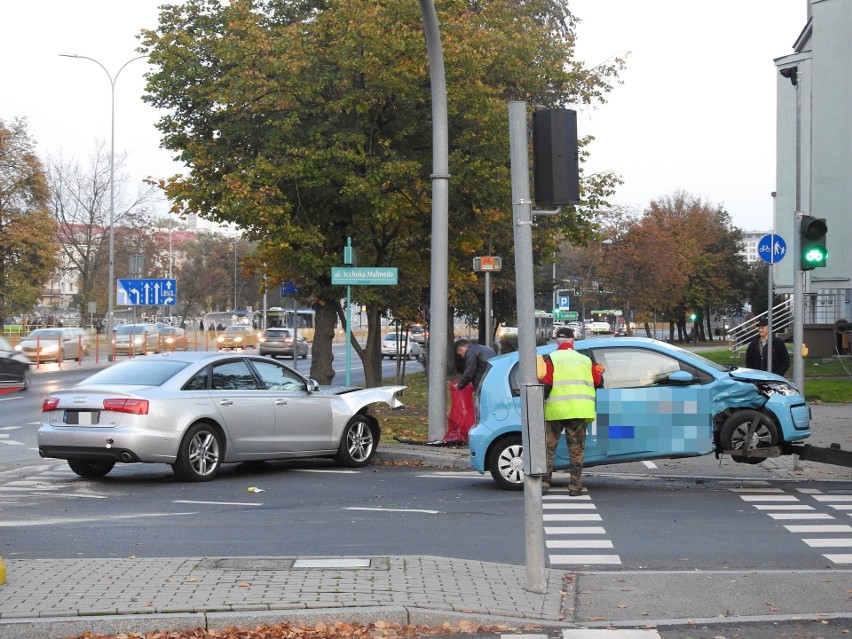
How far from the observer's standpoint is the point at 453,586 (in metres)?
7.70

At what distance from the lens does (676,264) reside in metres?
70.8

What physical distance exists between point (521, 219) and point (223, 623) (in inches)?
121

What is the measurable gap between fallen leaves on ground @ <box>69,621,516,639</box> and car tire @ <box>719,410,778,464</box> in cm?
744

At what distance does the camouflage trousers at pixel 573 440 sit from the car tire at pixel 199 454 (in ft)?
13.3

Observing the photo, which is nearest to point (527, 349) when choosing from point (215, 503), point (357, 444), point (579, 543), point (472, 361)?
point (579, 543)

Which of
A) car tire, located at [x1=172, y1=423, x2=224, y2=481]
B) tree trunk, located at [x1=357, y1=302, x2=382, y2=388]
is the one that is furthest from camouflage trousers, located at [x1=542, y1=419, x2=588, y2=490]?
tree trunk, located at [x1=357, y1=302, x2=382, y2=388]

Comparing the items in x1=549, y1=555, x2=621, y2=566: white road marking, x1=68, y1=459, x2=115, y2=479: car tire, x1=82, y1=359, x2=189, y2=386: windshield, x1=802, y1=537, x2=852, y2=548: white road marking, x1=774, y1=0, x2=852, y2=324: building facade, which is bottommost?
x1=549, y1=555, x2=621, y2=566: white road marking

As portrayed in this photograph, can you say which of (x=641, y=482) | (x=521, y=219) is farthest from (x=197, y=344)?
(x=521, y=219)

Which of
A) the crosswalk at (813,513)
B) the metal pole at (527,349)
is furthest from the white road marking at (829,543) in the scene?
the metal pole at (527,349)

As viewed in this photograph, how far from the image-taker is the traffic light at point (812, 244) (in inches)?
588

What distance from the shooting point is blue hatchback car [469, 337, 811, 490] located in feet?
44.5

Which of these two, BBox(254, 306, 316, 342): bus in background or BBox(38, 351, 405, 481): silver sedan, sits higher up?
BBox(254, 306, 316, 342): bus in background

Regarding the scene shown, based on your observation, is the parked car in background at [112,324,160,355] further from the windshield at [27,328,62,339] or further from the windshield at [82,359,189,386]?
the windshield at [82,359,189,386]

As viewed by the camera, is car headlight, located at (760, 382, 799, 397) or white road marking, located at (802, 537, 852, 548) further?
car headlight, located at (760, 382, 799, 397)
